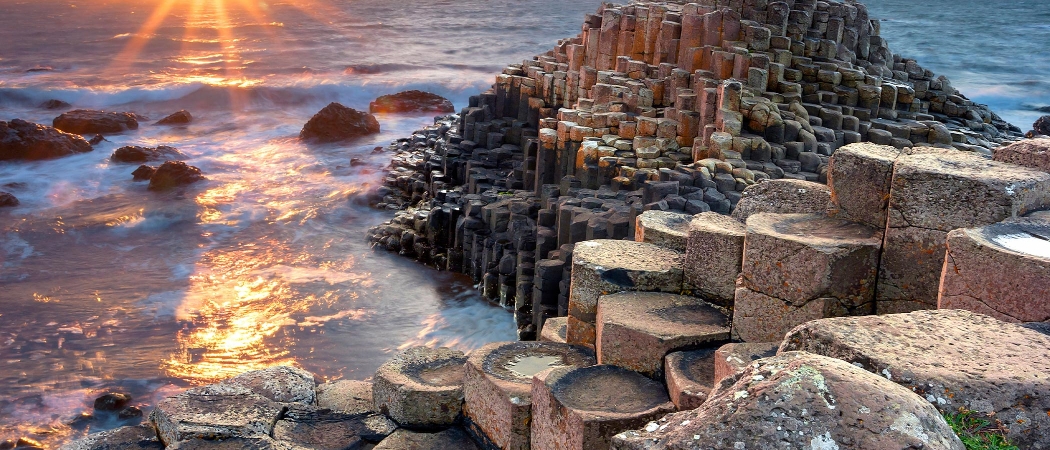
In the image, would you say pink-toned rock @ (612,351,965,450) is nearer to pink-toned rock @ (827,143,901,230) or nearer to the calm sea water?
pink-toned rock @ (827,143,901,230)

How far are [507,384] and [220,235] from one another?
1323 centimetres

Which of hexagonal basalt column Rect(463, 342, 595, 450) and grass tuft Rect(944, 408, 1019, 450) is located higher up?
grass tuft Rect(944, 408, 1019, 450)

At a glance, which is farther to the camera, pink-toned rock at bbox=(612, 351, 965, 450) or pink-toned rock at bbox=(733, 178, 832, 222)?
pink-toned rock at bbox=(733, 178, 832, 222)

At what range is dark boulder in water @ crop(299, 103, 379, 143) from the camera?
87.9 feet

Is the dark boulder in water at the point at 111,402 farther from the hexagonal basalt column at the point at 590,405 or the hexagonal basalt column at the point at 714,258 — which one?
the hexagonal basalt column at the point at 714,258

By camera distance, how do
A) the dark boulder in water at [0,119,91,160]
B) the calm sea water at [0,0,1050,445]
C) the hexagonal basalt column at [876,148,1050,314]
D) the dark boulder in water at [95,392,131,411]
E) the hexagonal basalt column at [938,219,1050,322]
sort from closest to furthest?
the hexagonal basalt column at [938,219,1050,322] < the hexagonal basalt column at [876,148,1050,314] < the dark boulder in water at [95,392,131,411] < the calm sea water at [0,0,1050,445] < the dark boulder in water at [0,119,91,160]

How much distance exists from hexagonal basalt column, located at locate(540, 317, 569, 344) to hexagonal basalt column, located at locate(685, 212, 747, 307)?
1.28 m

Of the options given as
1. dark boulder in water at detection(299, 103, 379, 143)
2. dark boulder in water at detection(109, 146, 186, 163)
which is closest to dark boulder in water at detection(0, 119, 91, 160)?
dark boulder in water at detection(109, 146, 186, 163)

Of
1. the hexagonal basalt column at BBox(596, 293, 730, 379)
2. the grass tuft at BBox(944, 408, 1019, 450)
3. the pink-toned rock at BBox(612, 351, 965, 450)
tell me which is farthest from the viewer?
the hexagonal basalt column at BBox(596, 293, 730, 379)

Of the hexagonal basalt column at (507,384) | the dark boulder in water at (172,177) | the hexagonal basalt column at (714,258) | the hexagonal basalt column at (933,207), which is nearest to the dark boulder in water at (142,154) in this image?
the dark boulder in water at (172,177)

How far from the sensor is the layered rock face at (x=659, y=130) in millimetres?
12484

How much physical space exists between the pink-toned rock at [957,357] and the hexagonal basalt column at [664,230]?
9.08 ft

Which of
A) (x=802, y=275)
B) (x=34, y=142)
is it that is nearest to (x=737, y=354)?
(x=802, y=275)

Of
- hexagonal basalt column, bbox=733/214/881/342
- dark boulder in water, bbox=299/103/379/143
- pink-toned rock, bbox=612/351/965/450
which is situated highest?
pink-toned rock, bbox=612/351/965/450
